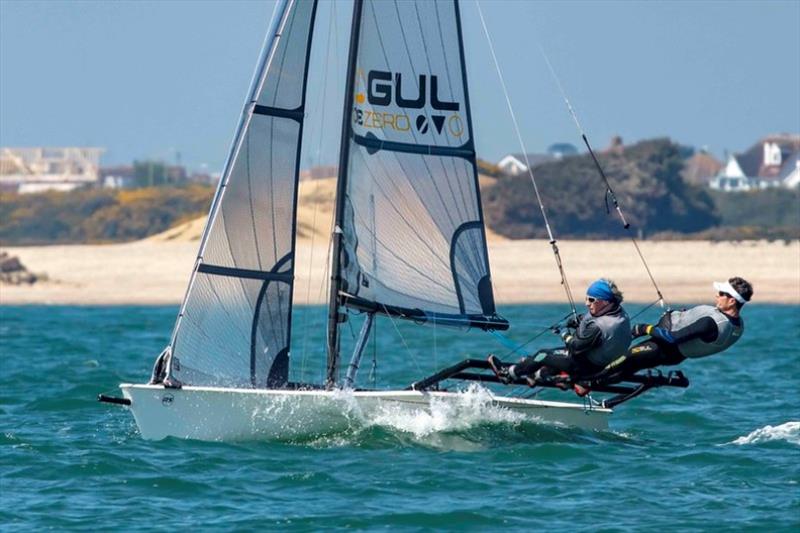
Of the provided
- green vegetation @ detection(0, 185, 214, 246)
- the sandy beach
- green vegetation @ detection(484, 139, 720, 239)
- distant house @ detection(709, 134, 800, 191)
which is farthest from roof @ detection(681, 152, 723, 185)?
the sandy beach

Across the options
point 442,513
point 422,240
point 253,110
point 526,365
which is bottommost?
point 442,513

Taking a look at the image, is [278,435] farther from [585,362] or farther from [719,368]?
[719,368]

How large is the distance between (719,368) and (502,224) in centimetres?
2932

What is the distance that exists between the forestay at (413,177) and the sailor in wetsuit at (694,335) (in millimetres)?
1795

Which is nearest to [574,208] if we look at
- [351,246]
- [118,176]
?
[351,246]

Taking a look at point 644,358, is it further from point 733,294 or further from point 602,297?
point 733,294

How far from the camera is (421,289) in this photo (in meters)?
15.2

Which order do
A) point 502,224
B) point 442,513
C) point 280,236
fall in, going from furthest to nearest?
1. point 502,224
2. point 280,236
3. point 442,513

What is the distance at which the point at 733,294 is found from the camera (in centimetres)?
1382

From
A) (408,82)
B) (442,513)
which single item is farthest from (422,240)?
(442,513)

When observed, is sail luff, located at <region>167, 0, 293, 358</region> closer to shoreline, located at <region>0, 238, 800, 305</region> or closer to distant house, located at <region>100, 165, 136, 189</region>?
shoreline, located at <region>0, 238, 800, 305</region>

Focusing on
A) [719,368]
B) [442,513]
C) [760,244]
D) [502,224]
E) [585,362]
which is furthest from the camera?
[502,224]

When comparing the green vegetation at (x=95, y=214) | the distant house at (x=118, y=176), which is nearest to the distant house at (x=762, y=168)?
the green vegetation at (x=95, y=214)

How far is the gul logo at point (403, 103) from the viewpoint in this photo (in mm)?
14898
